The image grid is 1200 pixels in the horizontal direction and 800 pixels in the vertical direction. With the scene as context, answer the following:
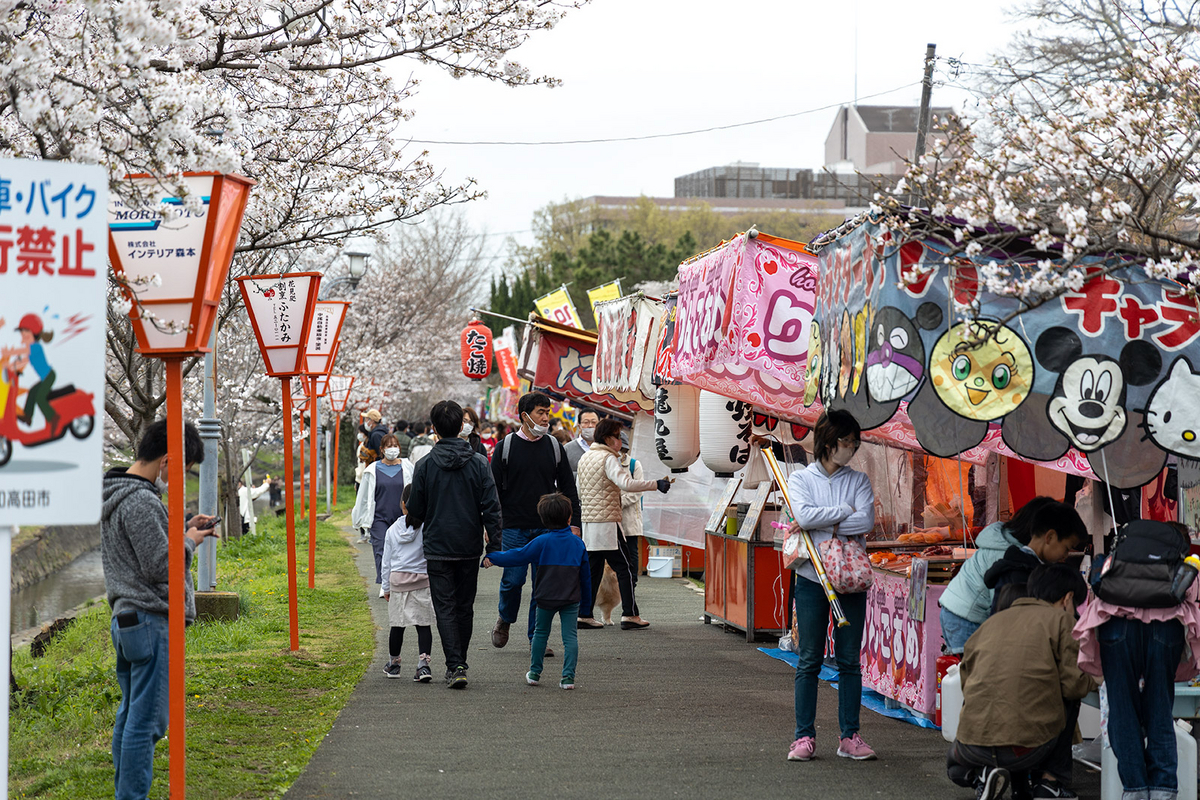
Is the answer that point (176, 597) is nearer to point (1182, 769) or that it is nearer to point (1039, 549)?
point (1039, 549)

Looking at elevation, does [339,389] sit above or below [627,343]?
below

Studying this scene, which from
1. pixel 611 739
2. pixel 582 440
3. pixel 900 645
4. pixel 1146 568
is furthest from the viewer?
pixel 582 440

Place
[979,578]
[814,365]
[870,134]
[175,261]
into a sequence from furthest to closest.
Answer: [870,134], [814,365], [979,578], [175,261]

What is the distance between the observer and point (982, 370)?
558 cm

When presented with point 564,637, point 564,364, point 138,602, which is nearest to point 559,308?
point 564,364

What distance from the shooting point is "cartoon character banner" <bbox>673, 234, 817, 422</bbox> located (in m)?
8.45

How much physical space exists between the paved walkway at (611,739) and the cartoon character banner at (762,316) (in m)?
2.28

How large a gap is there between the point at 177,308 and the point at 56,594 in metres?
22.3

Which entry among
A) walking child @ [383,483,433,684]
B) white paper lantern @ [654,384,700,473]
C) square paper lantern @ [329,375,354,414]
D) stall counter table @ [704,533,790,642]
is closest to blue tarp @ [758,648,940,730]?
stall counter table @ [704,533,790,642]

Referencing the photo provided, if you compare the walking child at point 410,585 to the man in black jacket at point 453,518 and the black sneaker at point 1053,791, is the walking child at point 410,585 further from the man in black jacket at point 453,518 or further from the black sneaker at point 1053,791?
the black sneaker at point 1053,791

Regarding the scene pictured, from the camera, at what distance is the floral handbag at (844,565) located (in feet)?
21.5

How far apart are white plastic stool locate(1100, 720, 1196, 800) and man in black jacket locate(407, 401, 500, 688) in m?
4.50

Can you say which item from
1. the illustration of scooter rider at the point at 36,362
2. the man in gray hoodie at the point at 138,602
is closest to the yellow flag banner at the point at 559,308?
the man in gray hoodie at the point at 138,602

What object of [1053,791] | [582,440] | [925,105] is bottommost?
[1053,791]
